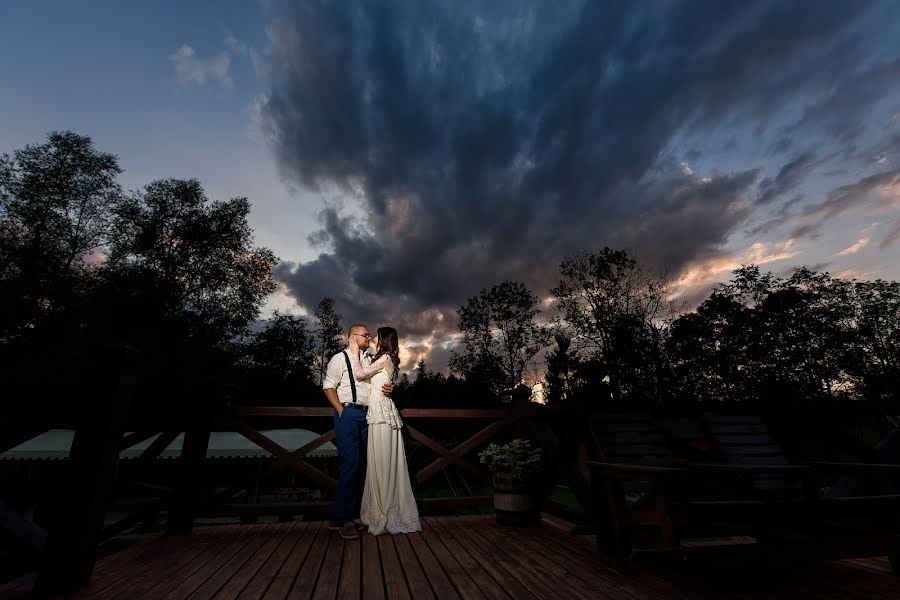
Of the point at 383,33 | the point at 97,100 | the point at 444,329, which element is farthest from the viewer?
the point at 444,329

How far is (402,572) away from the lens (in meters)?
2.65

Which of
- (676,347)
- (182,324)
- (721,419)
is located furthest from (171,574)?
(676,347)

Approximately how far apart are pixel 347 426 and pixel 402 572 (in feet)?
5.08

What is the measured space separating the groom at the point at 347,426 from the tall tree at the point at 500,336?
88.0ft

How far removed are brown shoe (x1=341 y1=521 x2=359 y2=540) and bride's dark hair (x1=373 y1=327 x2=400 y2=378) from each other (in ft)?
5.21

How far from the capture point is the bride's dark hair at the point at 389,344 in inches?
165

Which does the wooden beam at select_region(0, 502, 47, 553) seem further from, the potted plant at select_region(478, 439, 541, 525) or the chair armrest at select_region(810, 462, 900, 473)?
the chair armrest at select_region(810, 462, 900, 473)

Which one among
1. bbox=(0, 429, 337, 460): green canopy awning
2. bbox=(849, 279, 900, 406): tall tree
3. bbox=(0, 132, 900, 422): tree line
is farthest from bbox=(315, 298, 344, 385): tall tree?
bbox=(849, 279, 900, 406): tall tree

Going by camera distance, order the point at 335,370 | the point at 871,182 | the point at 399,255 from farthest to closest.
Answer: the point at 399,255
the point at 871,182
the point at 335,370

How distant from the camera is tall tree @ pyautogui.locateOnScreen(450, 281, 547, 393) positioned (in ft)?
98.9

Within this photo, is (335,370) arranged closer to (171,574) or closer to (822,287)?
(171,574)

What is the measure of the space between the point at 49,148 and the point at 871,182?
32.7 m

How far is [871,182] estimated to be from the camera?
11.9 m

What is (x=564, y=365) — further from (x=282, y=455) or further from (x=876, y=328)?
(x=282, y=455)
